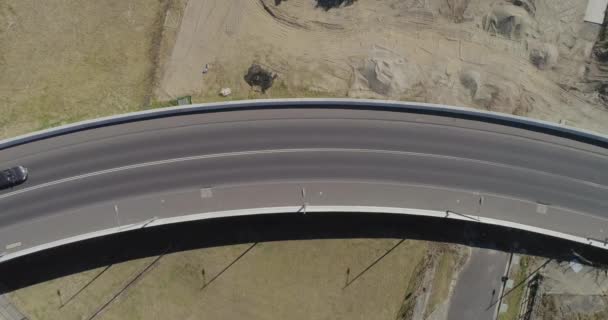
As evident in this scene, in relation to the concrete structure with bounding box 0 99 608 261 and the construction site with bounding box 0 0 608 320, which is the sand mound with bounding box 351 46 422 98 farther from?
the concrete structure with bounding box 0 99 608 261

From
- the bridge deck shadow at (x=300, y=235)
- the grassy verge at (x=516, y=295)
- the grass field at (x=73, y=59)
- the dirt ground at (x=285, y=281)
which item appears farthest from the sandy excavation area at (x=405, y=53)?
the dirt ground at (x=285, y=281)

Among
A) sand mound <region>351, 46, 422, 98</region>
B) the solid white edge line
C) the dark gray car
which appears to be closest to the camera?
the solid white edge line

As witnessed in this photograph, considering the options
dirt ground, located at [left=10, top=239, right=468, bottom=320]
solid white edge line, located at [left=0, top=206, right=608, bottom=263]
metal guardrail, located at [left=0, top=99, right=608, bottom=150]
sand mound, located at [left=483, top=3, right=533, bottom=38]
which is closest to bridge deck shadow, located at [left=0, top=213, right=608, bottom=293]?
dirt ground, located at [left=10, top=239, right=468, bottom=320]

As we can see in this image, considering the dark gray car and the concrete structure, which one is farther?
the concrete structure

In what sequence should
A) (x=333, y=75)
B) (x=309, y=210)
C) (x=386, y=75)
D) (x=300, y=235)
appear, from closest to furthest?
(x=309, y=210)
(x=300, y=235)
(x=386, y=75)
(x=333, y=75)

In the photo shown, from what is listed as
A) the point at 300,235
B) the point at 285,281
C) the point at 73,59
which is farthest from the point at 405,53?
the point at 73,59

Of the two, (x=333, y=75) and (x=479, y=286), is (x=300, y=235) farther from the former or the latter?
(x=479, y=286)
